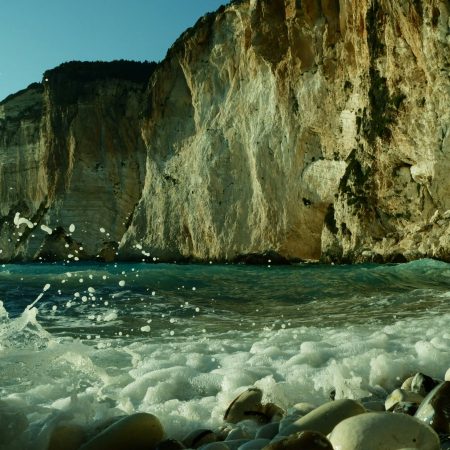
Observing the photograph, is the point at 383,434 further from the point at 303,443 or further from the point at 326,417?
the point at 326,417

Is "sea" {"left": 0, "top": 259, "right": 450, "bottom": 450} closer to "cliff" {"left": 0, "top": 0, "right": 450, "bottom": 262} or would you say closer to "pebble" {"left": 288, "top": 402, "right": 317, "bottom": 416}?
"pebble" {"left": 288, "top": 402, "right": 317, "bottom": 416}

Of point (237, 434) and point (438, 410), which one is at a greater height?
point (438, 410)

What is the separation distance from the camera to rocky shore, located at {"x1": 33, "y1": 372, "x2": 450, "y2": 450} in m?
2.33

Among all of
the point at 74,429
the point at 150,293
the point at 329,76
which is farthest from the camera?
the point at 329,76

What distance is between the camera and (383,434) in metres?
2.33

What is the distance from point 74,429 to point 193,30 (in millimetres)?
31587

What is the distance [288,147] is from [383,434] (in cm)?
2393

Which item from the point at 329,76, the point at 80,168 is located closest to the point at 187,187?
the point at 329,76

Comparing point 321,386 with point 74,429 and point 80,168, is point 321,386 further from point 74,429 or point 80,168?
point 80,168

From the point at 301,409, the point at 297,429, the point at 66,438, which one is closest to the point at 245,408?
the point at 301,409

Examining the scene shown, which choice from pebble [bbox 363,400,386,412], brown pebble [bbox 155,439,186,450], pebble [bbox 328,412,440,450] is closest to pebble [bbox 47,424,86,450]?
brown pebble [bbox 155,439,186,450]

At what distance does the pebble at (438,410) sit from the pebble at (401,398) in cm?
29

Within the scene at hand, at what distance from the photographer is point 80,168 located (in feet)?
146

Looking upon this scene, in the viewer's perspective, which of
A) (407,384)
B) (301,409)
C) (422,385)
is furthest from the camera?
(407,384)
